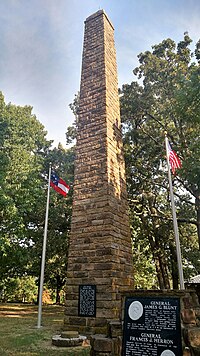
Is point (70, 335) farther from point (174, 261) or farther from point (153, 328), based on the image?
point (174, 261)

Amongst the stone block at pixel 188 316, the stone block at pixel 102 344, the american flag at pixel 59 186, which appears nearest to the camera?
the stone block at pixel 188 316

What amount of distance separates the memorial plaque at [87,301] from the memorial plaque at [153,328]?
273 cm

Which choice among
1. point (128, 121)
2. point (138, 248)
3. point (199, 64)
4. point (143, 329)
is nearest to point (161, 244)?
point (138, 248)

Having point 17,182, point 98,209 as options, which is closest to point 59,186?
point 98,209

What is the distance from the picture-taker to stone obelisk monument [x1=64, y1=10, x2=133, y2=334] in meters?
6.07

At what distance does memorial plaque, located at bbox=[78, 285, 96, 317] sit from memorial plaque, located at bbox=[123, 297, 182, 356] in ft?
8.96

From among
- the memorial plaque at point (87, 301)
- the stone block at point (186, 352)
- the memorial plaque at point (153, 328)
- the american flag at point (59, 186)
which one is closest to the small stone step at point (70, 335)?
the memorial plaque at point (87, 301)

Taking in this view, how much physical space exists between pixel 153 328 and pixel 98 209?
3.85m

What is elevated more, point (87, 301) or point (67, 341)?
point (87, 301)

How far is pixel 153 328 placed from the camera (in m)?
3.22

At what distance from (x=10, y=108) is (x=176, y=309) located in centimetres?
1352

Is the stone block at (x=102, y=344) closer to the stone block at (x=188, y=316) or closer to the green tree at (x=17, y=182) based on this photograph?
the stone block at (x=188, y=316)

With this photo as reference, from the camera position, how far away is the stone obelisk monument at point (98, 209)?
19.9 feet

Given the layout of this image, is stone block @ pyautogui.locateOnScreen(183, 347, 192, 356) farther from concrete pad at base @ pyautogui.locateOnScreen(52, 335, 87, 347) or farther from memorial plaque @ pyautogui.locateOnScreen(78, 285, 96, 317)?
memorial plaque @ pyautogui.locateOnScreen(78, 285, 96, 317)
